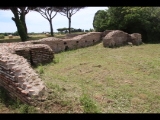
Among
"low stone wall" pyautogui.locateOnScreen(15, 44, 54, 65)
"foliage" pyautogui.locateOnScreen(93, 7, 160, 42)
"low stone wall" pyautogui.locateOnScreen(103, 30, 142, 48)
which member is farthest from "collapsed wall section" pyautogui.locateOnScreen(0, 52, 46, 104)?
"foliage" pyautogui.locateOnScreen(93, 7, 160, 42)

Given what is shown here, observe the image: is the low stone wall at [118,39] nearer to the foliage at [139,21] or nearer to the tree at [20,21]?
the foliage at [139,21]

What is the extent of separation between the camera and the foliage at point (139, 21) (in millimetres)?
17141

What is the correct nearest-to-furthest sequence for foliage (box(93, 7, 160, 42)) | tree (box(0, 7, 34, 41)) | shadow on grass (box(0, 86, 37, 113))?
1. shadow on grass (box(0, 86, 37, 113))
2. foliage (box(93, 7, 160, 42))
3. tree (box(0, 7, 34, 41))

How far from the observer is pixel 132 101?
14.2ft

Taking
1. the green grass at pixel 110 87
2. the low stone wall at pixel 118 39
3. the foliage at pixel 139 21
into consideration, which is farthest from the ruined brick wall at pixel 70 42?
the green grass at pixel 110 87

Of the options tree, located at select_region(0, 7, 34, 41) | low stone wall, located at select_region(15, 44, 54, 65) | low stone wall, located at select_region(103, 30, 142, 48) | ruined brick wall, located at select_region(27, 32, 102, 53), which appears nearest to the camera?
low stone wall, located at select_region(15, 44, 54, 65)

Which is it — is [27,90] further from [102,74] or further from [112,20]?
[112,20]

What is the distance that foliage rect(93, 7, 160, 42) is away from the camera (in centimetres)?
1714

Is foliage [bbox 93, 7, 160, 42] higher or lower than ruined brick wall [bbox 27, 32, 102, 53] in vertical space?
higher

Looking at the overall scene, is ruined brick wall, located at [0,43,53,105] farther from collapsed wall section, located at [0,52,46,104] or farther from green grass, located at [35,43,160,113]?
green grass, located at [35,43,160,113]

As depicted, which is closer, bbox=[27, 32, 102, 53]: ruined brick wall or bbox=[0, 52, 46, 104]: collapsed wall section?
bbox=[0, 52, 46, 104]: collapsed wall section
